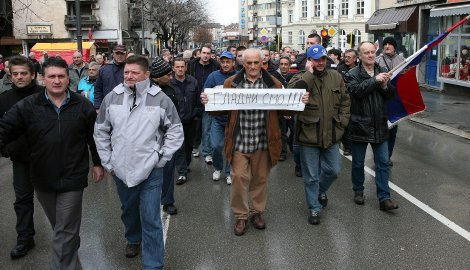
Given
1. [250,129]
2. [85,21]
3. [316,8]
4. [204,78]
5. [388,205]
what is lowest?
[388,205]

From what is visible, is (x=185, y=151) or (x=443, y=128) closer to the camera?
(x=185, y=151)

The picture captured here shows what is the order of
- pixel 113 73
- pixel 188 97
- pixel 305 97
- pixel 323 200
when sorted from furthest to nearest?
pixel 113 73 < pixel 188 97 < pixel 323 200 < pixel 305 97

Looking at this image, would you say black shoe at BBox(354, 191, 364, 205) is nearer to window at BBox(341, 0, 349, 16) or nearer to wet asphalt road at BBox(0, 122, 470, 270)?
wet asphalt road at BBox(0, 122, 470, 270)

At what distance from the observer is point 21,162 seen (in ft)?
14.8

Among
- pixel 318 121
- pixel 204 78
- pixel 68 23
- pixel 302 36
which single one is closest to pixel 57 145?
pixel 318 121

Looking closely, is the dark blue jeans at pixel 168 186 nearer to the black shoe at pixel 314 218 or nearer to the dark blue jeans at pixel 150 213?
the dark blue jeans at pixel 150 213

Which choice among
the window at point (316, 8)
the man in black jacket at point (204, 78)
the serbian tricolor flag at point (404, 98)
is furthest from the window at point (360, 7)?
the serbian tricolor flag at point (404, 98)

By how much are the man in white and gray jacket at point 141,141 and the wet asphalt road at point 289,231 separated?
0.62 m

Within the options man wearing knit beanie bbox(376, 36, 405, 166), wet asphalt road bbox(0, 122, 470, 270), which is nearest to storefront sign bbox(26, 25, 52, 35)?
wet asphalt road bbox(0, 122, 470, 270)

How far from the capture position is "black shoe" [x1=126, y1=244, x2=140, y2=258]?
448 centimetres

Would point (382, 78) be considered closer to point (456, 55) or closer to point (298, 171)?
point (298, 171)

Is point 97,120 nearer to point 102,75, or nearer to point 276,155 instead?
point 276,155

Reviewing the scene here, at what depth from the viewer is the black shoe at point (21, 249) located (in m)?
4.52

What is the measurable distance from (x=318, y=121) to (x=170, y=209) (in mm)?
2057
